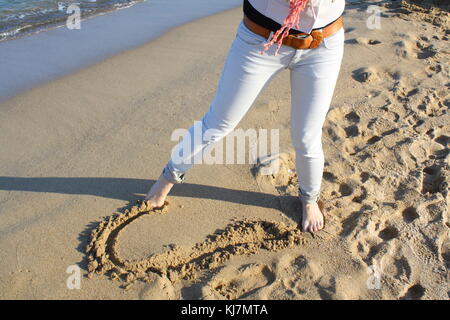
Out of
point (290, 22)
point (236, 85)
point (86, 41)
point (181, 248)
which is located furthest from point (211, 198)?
point (86, 41)

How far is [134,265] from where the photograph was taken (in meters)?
2.64

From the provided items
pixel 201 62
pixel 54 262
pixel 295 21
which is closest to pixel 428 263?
pixel 295 21

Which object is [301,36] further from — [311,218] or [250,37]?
[311,218]

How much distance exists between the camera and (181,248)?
276 cm

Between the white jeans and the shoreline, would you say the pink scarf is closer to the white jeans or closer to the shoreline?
the white jeans

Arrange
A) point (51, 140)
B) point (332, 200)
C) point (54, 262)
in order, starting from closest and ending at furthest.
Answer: point (54, 262), point (332, 200), point (51, 140)

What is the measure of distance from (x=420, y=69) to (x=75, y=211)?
3.67 m

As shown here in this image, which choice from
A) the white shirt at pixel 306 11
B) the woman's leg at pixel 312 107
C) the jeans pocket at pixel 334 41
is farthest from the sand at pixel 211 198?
the white shirt at pixel 306 11

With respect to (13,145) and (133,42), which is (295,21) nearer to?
(13,145)

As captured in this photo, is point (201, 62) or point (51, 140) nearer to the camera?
point (51, 140)

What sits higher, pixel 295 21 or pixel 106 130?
pixel 295 21

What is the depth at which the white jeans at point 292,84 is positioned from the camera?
7.60ft

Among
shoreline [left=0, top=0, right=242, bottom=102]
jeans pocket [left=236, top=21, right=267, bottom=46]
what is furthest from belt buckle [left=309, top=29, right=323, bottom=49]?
shoreline [left=0, top=0, right=242, bottom=102]

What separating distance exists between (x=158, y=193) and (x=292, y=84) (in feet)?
3.64
